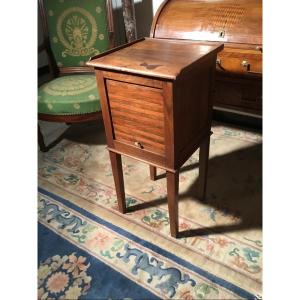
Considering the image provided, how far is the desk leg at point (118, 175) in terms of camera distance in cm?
141

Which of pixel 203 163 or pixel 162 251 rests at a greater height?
pixel 203 163

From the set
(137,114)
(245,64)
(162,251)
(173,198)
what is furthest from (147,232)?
(245,64)

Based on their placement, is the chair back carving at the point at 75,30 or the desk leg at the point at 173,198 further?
the chair back carving at the point at 75,30

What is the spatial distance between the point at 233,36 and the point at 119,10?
1.31m

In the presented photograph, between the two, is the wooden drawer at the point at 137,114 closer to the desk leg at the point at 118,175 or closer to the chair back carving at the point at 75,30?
the desk leg at the point at 118,175

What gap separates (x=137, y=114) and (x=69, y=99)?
0.84 m

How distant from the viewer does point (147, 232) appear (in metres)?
1.47

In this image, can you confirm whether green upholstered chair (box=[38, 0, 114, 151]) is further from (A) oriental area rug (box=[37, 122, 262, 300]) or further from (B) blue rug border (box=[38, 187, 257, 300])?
(B) blue rug border (box=[38, 187, 257, 300])

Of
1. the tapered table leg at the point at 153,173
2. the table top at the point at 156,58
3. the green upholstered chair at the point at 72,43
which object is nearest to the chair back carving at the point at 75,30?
the green upholstered chair at the point at 72,43

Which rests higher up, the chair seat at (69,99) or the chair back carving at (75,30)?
the chair back carving at (75,30)

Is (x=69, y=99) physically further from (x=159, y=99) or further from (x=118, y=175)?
(x=159, y=99)

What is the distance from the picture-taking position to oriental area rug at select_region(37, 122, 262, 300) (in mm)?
1222

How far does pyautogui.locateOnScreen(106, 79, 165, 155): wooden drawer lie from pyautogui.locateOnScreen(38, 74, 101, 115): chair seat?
637mm

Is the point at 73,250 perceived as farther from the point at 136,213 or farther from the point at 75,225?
the point at 136,213
